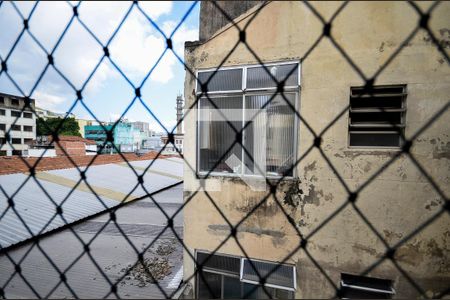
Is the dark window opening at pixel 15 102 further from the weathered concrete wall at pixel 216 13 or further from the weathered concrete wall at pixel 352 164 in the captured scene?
the weathered concrete wall at pixel 352 164

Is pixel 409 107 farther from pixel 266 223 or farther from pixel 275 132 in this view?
pixel 266 223

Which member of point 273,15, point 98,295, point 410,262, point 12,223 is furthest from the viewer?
point 12,223

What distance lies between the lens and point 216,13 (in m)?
2.83

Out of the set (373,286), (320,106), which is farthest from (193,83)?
(373,286)

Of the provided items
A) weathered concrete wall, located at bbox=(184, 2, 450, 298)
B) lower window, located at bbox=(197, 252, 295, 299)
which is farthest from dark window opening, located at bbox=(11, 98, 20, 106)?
lower window, located at bbox=(197, 252, 295, 299)

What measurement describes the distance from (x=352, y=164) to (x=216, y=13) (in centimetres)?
223

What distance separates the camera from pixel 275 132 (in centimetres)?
302

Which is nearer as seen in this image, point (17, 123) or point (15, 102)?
point (15, 102)

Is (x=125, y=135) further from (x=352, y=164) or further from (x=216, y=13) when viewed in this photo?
(x=352, y=164)

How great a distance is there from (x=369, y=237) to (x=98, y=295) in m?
3.76

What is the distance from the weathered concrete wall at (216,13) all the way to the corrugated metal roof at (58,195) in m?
2.85

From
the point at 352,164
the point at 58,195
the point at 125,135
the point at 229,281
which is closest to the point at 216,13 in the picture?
the point at 352,164

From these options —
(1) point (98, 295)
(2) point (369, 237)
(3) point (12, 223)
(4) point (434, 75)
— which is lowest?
(1) point (98, 295)

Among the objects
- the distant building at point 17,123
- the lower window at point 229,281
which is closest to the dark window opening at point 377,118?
the lower window at point 229,281
